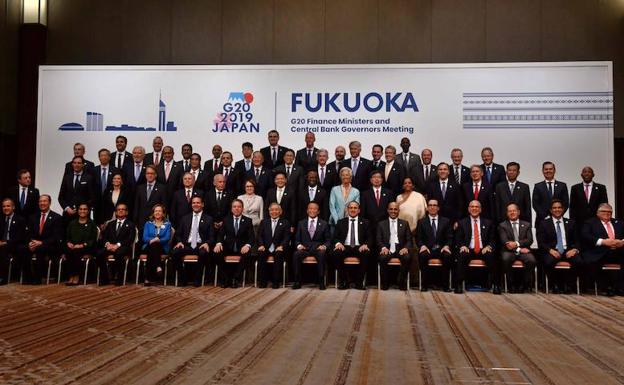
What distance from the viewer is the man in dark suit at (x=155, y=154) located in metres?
8.49

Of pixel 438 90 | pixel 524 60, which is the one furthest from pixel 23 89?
pixel 524 60

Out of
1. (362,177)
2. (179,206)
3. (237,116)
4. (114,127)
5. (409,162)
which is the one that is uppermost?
(237,116)

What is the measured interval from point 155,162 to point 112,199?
91cm

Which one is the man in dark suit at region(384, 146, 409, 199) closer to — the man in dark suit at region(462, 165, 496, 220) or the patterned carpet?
the man in dark suit at region(462, 165, 496, 220)

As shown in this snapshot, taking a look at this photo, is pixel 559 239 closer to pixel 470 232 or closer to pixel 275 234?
pixel 470 232

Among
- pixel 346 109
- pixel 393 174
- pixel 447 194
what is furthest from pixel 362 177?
pixel 346 109

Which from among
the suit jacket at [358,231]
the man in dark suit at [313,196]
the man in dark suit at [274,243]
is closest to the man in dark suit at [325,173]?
the man in dark suit at [313,196]

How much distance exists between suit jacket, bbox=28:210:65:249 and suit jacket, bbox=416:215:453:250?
4534 mm

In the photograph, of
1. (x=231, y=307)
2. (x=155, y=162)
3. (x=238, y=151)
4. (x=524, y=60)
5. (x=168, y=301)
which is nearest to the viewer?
(x=231, y=307)

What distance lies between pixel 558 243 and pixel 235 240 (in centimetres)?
395

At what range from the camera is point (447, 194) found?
770 cm

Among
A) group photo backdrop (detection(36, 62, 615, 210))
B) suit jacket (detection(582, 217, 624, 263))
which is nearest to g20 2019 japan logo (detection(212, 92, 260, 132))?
group photo backdrop (detection(36, 62, 615, 210))

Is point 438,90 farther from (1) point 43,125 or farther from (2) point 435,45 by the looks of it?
(1) point 43,125

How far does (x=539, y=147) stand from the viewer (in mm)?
8672
